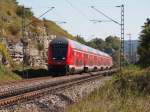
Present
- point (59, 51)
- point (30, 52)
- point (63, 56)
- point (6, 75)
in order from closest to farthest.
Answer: point (6, 75)
point (63, 56)
point (59, 51)
point (30, 52)

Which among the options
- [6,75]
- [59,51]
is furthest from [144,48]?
[6,75]

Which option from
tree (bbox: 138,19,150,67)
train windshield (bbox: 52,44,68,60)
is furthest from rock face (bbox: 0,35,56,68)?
tree (bbox: 138,19,150,67)

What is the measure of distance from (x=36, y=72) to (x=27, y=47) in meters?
8.84

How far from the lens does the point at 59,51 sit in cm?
4475

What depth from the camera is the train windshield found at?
44.4 metres

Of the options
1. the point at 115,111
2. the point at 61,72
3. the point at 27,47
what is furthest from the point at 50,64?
the point at 115,111

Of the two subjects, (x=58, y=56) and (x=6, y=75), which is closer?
(x=6, y=75)

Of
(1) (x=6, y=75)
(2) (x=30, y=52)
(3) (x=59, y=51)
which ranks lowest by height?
(1) (x=6, y=75)

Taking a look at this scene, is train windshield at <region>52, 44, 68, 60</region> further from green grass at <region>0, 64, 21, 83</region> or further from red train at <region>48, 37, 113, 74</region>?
green grass at <region>0, 64, 21, 83</region>

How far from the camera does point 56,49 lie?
44.9m

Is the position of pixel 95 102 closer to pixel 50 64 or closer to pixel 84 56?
pixel 50 64

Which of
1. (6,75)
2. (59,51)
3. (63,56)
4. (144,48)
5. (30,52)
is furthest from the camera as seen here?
(144,48)

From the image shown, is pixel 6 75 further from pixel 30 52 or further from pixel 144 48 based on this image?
pixel 144 48

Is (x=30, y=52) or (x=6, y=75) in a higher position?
(x=30, y=52)
